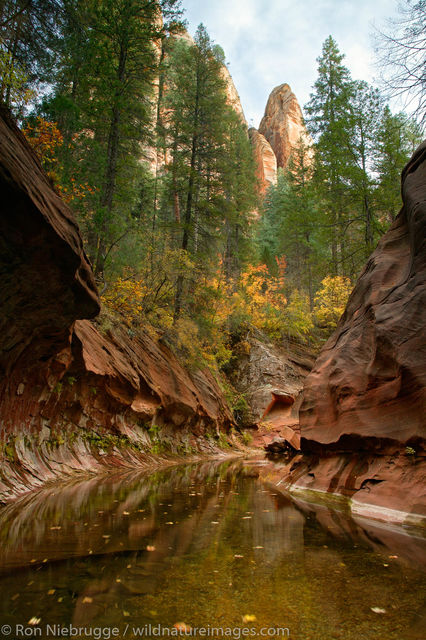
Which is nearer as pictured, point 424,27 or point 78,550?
point 78,550

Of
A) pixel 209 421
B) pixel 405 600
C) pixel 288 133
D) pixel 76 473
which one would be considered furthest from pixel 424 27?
pixel 288 133

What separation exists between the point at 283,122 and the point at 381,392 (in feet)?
255

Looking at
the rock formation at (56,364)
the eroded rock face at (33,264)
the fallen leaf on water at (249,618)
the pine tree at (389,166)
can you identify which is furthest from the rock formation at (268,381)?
the fallen leaf on water at (249,618)

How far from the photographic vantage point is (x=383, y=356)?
7.14 metres

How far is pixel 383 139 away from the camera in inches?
711

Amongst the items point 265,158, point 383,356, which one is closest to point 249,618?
point 383,356

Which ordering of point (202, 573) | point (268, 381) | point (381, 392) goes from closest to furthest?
point (202, 573), point (381, 392), point (268, 381)

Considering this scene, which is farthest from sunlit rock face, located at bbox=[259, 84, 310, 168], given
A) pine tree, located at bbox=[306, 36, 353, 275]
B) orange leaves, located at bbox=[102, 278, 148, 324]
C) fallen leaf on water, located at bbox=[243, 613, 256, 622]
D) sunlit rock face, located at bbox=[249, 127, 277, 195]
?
fallen leaf on water, located at bbox=[243, 613, 256, 622]

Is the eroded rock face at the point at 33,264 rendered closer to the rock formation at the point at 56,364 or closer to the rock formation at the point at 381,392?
the rock formation at the point at 56,364

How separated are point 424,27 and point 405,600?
938 centimetres

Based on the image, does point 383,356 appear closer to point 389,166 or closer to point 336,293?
point 389,166

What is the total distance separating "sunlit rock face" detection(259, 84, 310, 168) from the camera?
70750mm

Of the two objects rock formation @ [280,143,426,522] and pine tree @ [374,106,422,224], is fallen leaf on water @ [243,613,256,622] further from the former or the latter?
pine tree @ [374,106,422,224]

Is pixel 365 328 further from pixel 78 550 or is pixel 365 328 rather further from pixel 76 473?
pixel 76 473
